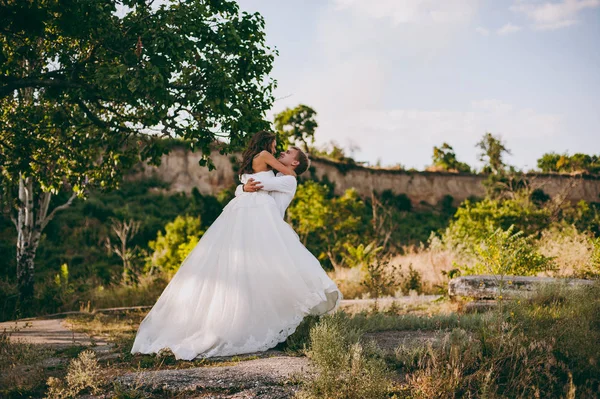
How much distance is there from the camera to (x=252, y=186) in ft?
19.8

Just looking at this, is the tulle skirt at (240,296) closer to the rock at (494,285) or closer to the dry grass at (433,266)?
the rock at (494,285)

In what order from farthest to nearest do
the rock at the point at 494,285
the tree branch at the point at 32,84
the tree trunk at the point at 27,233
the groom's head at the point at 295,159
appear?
1. the tree trunk at the point at 27,233
2. the rock at the point at 494,285
3. the tree branch at the point at 32,84
4. the groom's head at the point at 295,159

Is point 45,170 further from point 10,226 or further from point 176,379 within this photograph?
point 10,226

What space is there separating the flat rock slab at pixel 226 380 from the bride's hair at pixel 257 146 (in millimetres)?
2530

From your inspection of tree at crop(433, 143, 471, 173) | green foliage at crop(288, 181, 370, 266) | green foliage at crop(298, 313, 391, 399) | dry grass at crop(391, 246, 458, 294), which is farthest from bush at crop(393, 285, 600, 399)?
tree at crop(433, 143, 471, 173)

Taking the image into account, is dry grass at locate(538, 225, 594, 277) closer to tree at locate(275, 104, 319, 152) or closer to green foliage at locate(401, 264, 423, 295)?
green foliage at locate(401, 264, 423, 295)

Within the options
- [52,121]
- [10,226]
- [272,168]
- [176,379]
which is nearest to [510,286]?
[272,168]

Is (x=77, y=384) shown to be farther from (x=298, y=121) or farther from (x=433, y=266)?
(x=298, y=121)

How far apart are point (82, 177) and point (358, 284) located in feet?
23.8

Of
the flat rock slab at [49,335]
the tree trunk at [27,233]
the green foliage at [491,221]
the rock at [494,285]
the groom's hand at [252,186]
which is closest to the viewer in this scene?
the groom's hand at [252,186]

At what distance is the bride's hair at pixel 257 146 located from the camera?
20.1 ft

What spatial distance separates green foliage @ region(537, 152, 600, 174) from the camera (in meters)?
44.4

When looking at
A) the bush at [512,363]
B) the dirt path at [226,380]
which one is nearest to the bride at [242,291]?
the dirt path at [226,380]

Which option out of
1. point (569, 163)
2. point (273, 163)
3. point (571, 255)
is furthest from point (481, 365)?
point (569, 163)
